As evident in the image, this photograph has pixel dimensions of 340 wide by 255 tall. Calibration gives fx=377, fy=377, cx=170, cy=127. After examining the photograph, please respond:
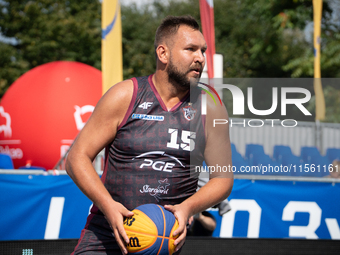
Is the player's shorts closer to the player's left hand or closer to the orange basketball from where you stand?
the orange basketball

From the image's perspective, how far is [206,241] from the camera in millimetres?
5617

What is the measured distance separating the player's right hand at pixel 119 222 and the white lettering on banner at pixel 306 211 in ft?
14.4

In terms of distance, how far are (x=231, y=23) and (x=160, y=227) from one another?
31439 millimetres

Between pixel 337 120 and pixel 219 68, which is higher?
pixel 219 68

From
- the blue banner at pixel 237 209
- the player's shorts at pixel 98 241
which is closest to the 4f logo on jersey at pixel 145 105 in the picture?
the player's shorts at pixel 98 241

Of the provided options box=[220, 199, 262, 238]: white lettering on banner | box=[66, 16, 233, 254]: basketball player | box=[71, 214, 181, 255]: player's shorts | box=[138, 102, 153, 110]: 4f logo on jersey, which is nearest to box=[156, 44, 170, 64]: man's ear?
box=[66, 16, 233, 254]: basketball player

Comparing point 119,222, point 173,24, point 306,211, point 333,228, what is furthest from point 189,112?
point 333,228

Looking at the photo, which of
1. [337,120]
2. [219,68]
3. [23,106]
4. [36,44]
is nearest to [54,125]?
[23,106]

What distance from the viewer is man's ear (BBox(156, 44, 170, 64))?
2621 mm

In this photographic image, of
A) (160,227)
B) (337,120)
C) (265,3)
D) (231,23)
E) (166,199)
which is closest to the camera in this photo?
(160,227)

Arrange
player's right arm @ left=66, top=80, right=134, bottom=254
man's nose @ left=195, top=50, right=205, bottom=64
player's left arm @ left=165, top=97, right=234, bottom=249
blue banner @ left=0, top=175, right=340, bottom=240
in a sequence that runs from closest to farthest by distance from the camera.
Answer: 1. player's right arm @ left=66, top=80, right=134, bottom=254
2. player's left arm @ left=165, top=97, right=234, bottom=249
3. man's nose @ left=195, top=50, right=205, bottom=64
4. blue banner @ left=0, top=175, right=340, bottom=240

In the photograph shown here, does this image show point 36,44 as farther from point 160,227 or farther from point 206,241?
point 160,227

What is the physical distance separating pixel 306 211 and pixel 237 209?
1.11 meters

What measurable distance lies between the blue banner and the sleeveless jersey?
343cm
